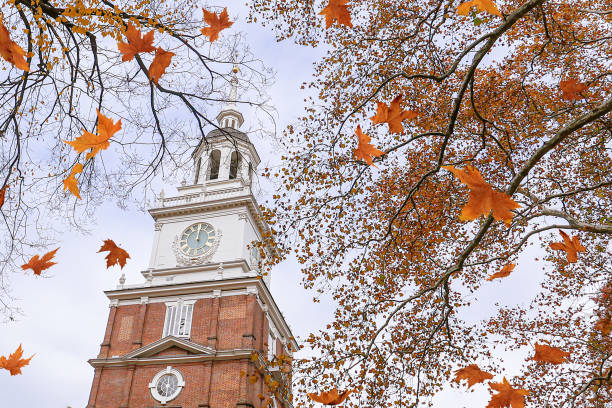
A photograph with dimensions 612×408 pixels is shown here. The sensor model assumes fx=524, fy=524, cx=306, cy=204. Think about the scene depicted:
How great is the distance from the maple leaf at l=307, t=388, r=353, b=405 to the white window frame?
19.1m

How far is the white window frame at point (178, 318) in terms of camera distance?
2780 centimetres

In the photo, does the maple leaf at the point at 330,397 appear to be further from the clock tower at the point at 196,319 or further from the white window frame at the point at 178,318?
the white window frame at the point at 178,318

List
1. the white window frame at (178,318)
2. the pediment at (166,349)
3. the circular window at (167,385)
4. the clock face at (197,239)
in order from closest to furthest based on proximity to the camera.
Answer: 1. the circular window at (167,385)
2. the pediment at (166,349)
3. the white window frame at (178,318)
4. the clock face at (197,239)

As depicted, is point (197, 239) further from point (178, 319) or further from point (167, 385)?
point (167, 385)

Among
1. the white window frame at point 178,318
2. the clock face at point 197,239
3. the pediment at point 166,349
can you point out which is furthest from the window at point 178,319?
the clock face at point 197,239

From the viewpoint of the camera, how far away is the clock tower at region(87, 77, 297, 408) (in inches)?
1013

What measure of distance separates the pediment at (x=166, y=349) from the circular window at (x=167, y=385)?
0.94 m

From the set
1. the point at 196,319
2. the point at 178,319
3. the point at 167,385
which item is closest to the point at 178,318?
the point at 178,319

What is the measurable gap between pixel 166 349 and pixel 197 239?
273 inches

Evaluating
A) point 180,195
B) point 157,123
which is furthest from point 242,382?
point 157,123

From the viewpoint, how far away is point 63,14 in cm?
713

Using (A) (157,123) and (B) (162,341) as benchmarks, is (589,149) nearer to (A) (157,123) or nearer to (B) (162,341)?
(A) (157,123)

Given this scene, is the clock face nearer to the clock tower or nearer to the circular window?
the clock tower

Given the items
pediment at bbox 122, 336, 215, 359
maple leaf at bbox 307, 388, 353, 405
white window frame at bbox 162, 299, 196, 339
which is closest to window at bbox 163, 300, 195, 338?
white window frame at bbox 162, 299, 196, 339
